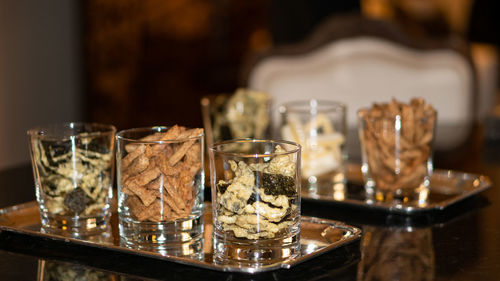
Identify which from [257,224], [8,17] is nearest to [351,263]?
[257,224]

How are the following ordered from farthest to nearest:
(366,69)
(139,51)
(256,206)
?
(139,51), (366,69), (256,206)

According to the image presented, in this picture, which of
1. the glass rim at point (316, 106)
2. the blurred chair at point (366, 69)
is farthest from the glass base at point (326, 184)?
the blurred chair at point (366, 69)

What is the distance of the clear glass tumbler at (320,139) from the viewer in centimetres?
122

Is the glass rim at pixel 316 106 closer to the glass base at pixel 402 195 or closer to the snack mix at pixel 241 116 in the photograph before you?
the snack mix at pixel 241 116

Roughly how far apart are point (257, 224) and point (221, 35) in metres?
4.23

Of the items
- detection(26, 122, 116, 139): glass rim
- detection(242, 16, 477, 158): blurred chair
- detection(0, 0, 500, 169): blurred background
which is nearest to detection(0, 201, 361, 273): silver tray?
detection(26, 122, 116, 139): glass rim

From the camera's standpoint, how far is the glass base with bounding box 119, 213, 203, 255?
0.87 meters

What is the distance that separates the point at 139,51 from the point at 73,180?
12.2 feet

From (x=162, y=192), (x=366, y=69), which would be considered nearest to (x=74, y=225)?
(x=162, y=192)

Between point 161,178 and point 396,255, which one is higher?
point 161,178

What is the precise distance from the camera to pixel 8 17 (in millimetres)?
3279

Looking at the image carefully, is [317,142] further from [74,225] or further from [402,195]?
[74,225]

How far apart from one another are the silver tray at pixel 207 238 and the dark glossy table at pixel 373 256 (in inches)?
0.5

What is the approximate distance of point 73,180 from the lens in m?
0.95
